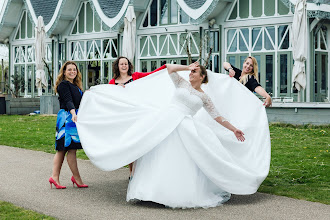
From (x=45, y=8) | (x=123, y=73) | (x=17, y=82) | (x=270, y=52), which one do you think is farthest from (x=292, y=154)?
(x=17, y=82)

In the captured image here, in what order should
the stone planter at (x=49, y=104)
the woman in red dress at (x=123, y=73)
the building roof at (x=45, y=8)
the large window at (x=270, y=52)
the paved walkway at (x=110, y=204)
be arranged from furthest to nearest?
the building roof at (x=45, y=8) → the stone planter at (x=49, y=104) → the large window at (x=270, y=52) → the woman in red dress at (x=123, y=73) → the paved walkway at (x=110, y=204)

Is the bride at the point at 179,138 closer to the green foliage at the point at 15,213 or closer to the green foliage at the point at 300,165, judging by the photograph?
the green foliage at the point at 300,165

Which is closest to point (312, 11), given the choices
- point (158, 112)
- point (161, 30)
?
point (161, 30)

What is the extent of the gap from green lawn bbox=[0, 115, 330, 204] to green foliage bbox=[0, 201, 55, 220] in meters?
3.36

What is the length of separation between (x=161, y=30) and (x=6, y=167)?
17.9m

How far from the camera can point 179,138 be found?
21.8 feet

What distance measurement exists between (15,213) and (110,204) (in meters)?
1.22

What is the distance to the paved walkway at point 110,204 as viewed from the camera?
612cm

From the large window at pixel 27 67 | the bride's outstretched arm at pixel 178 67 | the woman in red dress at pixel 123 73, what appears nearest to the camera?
the bride's outstretched arm at pixel 178 67

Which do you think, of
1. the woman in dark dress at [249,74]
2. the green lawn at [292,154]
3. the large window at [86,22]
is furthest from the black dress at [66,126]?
the large window at [86,22]

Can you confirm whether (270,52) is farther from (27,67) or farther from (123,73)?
(27,67)

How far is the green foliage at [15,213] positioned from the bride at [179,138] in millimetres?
1091

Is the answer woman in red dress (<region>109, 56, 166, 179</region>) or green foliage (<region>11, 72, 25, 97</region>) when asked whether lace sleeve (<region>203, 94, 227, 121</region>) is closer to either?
woman in red dress (<region>109, 56, 166, 179</region>)

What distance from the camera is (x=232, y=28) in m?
24.1
